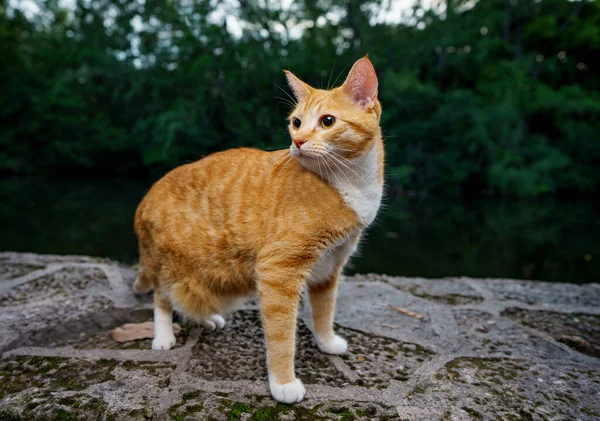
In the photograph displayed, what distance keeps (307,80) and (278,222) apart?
15626mm

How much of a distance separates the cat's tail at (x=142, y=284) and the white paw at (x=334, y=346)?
115cm

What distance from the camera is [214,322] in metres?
2.36

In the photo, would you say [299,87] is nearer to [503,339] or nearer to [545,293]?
[503,339]

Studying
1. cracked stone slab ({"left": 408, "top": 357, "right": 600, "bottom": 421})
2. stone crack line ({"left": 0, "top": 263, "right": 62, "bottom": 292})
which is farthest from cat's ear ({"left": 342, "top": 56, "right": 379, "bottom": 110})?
stone crack line ({"left": 0, "top": 263, "right": 62, "bottom": 292})

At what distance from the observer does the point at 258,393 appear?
1.77 metres

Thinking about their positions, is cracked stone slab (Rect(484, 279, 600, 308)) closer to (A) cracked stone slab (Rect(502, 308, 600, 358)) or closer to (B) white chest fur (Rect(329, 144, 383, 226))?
(A) cracked stone slab (Rect(502, 308, 600, 358))

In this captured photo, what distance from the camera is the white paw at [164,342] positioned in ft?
6.97

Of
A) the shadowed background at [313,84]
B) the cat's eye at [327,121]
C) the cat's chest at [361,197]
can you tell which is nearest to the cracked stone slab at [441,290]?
the cat's chest at [361,197]

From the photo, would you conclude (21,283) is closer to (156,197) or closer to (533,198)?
(156,197)

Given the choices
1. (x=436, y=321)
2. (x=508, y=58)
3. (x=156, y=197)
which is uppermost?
(x=508, y=58)

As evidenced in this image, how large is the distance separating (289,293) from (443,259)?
4878mm

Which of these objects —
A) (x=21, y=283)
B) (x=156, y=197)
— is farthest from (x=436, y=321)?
(x=21, y=283)

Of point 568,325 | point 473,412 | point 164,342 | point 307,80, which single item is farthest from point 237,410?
point 307,80

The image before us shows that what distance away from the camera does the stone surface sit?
166cm
